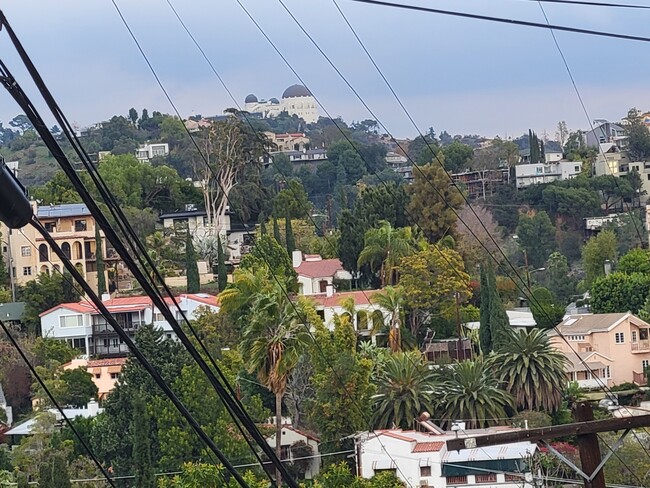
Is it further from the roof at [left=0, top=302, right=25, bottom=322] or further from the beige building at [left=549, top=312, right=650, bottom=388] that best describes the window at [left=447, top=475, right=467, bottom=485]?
the roof at [left=0, top=302, right=25, bottom=322]

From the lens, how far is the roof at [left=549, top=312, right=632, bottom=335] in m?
41.6

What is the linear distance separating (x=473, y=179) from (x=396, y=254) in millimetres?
33303

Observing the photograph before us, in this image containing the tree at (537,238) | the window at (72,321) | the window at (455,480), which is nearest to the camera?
the window at (455,480)

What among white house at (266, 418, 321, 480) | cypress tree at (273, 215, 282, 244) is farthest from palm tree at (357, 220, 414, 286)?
white house at (266, 418, 321, 480)

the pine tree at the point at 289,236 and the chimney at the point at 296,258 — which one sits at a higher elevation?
the pine tree at the point at 289,236

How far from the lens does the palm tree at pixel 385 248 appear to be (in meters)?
47.3

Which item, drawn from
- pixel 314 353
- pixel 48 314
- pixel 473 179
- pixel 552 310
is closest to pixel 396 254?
pixel 552 310

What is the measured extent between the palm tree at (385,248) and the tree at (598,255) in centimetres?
945

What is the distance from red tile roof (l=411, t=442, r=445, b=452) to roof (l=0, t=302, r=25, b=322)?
21.4 metres

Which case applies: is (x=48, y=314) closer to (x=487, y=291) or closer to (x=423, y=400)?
(x=487, y=291)

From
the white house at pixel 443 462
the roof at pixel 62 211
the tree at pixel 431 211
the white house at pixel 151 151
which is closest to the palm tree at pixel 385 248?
the tree at pixel 431 211

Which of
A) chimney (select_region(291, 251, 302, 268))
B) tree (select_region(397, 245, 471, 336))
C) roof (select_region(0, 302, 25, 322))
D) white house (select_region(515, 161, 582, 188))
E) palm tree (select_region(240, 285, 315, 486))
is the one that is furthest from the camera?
white house (select_region(515, 161, 582, 188))

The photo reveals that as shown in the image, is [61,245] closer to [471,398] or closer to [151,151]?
[471,398]

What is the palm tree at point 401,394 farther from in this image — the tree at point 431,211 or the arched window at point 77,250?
the arched window at point 77,250
